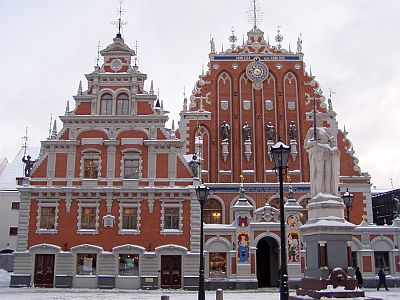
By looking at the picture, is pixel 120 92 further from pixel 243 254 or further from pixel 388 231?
pixel 388 231

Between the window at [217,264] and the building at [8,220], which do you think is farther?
the building at [8,220]

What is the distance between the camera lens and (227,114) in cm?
3944

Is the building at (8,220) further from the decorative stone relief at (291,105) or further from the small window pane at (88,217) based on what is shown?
the decorative stone relief at (291,105)

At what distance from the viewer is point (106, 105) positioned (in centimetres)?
3428

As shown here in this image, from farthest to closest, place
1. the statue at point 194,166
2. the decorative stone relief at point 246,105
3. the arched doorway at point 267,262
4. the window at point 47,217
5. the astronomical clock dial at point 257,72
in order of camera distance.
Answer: the astronomical clock dial at point 257,72
the decorative stone relief at point 246,105
the arched doorway at point 267,262
the statue at point 194,166
the window at point 47,217

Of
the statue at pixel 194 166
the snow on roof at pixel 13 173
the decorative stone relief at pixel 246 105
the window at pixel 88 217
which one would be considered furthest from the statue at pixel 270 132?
the snow on roof at pixel 13 173

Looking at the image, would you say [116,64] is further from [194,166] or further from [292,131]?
[292,131]

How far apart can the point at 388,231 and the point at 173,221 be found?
46.2 feet

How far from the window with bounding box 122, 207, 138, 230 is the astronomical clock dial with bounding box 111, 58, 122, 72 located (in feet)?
31.8

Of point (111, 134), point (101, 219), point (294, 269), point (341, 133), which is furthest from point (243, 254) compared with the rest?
point (341, 133)

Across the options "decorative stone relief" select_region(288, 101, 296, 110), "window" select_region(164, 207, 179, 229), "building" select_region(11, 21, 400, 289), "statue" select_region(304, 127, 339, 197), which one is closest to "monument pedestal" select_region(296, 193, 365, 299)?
"statue" select_region(304, 127, 339, 197)

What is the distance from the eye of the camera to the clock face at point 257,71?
40094 mm

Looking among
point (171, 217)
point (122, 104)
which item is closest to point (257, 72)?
point (122, 104)

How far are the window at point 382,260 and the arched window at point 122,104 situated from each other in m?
19.1
